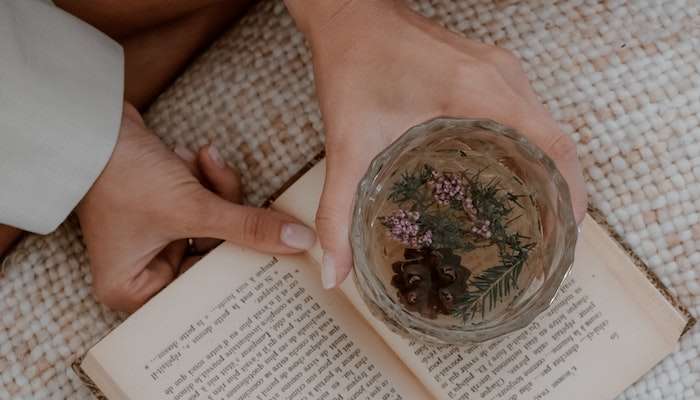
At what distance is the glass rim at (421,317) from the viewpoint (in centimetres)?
57

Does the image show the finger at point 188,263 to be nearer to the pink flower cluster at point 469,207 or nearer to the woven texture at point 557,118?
the woven texture at point 557,118

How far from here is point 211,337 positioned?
0.69 m

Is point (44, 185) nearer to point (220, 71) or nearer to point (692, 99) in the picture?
point (220, 71)

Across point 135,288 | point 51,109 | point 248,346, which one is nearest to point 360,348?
point 248,346

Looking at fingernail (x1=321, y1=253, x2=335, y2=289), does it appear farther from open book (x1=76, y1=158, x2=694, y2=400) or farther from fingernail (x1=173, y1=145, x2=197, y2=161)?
fingernail (x1=173, y1=145, x2=197, y2=161)

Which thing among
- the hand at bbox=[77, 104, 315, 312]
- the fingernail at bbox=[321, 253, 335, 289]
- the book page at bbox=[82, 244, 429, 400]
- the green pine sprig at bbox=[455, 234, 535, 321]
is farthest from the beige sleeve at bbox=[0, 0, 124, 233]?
the green pine sprig at bbox=[455, 234, 535, 321]

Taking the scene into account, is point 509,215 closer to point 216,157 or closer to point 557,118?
point 557,118

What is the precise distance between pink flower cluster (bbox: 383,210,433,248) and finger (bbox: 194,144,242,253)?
22 cm

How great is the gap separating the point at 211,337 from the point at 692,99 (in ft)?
1.53

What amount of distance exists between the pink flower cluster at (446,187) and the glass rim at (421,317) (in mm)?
31

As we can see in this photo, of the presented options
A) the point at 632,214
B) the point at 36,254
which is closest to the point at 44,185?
the point at 36,254

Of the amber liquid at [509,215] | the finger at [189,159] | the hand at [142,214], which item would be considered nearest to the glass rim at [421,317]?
the amber liquid at [509,215]

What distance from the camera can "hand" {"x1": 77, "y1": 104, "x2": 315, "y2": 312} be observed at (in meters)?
0.71

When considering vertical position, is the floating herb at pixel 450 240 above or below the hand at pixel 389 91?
below
